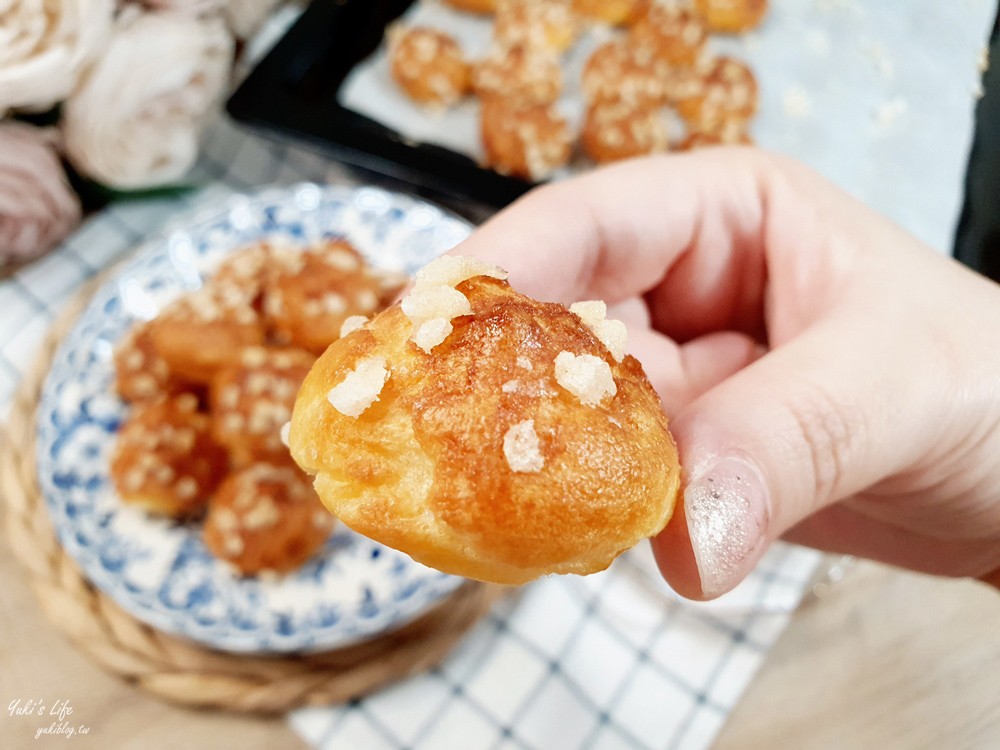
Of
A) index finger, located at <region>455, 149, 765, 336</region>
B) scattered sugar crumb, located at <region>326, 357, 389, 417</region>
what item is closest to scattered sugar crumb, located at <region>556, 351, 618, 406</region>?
scattered sugar crumb, located at <region>326, 357, 389, 417</region>

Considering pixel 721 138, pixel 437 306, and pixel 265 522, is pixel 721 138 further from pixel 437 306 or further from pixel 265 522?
pixel 437 306

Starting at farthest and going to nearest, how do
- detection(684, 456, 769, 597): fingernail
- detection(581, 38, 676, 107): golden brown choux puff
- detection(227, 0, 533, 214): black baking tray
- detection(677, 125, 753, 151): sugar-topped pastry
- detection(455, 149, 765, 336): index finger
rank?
detection(581, 38, 676, 107): golden brown choux puff → detection(677, 125, 753, 151): sugar-topped pastry → detection(227, 0, 533, 214): black baking tray → detection(455, 149, 765, 336): index finger → detection(684, 456, 769, 597): fingernail

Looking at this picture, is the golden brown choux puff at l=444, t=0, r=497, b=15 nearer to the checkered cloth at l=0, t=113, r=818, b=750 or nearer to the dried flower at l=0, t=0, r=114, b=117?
the dried flower at l=0, t=0, r=114, b=117

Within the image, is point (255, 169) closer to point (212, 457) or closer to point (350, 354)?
point (212, 457)

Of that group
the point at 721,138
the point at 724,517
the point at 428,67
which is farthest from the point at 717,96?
the point at 724,517

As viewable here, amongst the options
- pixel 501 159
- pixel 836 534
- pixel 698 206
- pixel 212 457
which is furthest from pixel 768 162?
pixel 212 457

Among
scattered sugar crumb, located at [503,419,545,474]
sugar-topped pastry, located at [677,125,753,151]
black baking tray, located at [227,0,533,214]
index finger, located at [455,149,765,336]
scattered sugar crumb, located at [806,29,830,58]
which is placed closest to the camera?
scattered sugar crumb, located at [503,419,545,474]
